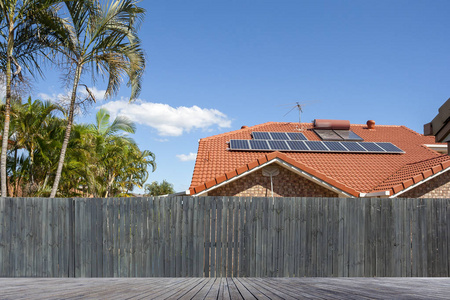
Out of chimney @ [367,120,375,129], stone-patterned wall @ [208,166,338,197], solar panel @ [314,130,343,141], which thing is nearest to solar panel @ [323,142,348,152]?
solar panel @ [314,130,343,141]

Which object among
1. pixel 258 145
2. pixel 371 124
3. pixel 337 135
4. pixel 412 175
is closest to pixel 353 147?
pixel 337 135

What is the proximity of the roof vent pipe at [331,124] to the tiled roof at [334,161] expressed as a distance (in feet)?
3.25

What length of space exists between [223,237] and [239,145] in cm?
751

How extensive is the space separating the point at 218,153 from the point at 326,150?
4.42 m

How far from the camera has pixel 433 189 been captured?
39.3ft

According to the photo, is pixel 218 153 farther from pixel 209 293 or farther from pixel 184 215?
pixel 209 293

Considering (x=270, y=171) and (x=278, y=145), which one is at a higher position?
(x=278, y=145)

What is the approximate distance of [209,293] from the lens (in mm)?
5008

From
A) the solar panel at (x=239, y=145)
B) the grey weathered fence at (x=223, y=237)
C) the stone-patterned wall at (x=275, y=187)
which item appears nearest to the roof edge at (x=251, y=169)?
the stone-patterned wall at (x=275, y=187)

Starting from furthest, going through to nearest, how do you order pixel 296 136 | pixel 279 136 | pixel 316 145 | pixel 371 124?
pixel 371 124 < pixel 296 136 < pixel 279 136 < pixel 316 145

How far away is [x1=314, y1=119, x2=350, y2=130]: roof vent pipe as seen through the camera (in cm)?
1898

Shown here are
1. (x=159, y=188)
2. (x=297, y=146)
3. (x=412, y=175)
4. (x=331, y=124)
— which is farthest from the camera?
(x=159, y=188)

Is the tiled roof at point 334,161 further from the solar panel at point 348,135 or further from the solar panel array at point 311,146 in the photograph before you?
the solar panel at point 348,135

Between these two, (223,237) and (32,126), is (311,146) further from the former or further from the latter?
(32,126)
